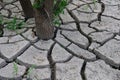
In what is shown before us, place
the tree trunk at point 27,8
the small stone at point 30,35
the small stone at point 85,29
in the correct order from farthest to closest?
1. the tree trunk at point 27,8
2. the small stone at point 85,29
3. the small stone at point 30,35

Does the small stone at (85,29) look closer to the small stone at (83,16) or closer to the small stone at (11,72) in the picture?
the small stone at (83,16)

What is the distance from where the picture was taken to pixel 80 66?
2.17m

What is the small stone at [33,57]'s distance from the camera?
2.19 meters

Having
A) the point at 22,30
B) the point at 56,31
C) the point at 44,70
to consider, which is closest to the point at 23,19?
the point at 22,30

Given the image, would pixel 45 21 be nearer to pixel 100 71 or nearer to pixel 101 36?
pixel 101 36

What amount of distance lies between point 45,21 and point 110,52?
608 mm

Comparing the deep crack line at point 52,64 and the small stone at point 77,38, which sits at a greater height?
the small stone at point 77,38

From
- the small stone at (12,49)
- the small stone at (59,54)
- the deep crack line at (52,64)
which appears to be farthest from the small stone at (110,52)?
the small stone at (12,49)

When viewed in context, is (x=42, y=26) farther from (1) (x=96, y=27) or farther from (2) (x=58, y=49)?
(1) (x=96, y=27)

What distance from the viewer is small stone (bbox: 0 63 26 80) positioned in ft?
6.74

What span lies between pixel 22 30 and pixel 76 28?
505mm

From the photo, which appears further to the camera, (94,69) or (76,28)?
(76,28)

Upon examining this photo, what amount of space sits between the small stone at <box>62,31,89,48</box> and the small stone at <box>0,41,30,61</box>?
0.38m

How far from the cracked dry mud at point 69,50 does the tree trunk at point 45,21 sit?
58 millimetres
